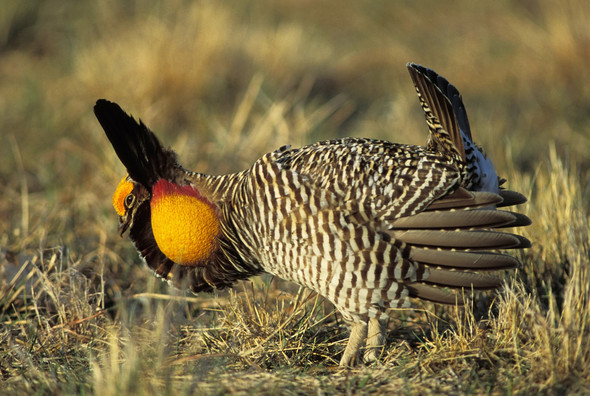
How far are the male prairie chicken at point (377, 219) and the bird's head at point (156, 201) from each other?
134mm

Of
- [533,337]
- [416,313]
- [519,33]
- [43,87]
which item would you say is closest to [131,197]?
[416,313]

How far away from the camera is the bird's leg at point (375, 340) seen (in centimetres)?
321

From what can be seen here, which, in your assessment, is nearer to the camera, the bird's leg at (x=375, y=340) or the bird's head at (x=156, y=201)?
the bird's leg at (x=375, y=340)

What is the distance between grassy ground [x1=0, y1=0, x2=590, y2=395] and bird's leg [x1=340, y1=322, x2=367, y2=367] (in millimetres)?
86

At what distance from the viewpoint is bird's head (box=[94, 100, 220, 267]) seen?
11.3 ft

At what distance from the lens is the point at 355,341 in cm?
321

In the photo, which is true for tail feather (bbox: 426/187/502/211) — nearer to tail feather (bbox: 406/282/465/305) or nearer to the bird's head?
tail feather (bbox: 406/282/465/305)

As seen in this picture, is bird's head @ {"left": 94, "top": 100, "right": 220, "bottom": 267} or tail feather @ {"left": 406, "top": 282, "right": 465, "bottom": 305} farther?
bird's head @ {"left": 94, "top": 100, "right": 220, "bottom": 267}

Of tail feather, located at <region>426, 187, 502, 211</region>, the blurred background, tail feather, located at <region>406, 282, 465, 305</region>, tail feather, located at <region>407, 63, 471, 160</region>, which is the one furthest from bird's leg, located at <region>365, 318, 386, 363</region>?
the blurred background

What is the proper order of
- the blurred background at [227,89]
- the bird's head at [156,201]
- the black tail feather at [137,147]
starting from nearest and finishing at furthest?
the bird's head at [156,201] → the black tail feather at [137,147] → the blurred background at [227,89]

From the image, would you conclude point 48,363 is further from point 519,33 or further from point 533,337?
point 519,33

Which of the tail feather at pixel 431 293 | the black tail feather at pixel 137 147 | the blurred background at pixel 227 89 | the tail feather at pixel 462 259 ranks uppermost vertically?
the blurred background at pixel 227 89

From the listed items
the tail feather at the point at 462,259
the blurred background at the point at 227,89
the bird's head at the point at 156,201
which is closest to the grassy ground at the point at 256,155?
the blurred background at the point at 227,89

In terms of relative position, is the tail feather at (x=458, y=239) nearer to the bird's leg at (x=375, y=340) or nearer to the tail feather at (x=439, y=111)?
the tail feather at (x=439, y=111)
